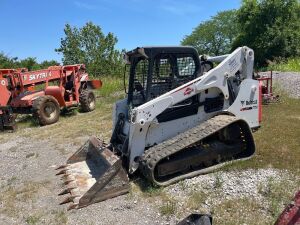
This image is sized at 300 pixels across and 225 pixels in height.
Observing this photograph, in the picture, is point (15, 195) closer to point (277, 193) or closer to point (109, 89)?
point (277, 193)

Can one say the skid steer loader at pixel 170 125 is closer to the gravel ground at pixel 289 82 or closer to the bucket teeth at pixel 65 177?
the bucket teeth at pixel 65 177

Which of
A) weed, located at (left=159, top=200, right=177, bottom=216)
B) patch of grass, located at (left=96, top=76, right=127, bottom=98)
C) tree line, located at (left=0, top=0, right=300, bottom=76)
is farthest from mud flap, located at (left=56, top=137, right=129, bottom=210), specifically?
tree line, located at (left=0, top=0, right=300, bottom=76)

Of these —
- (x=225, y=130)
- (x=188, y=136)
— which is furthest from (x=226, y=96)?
(x=188, y=136)

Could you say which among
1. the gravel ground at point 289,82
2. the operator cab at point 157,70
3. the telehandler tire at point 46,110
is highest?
the operator cab at point 157,70

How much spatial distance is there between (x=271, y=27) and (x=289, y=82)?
1275 cm

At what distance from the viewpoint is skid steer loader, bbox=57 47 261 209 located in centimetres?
621

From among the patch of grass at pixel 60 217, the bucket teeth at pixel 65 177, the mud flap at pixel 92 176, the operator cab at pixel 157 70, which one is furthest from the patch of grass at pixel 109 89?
the patch of grass at pixel 60 217

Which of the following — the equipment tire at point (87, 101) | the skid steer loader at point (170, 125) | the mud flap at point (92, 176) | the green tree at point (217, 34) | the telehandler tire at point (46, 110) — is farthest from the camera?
the green tree at point (217, 34)

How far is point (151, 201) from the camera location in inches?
Result: 226

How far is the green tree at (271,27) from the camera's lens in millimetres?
26406

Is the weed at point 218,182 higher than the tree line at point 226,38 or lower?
lower

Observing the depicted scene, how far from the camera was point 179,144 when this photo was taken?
6.36 meters

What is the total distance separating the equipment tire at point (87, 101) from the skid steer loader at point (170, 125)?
741 cm

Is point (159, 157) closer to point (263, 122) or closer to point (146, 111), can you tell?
point (146, 111)
